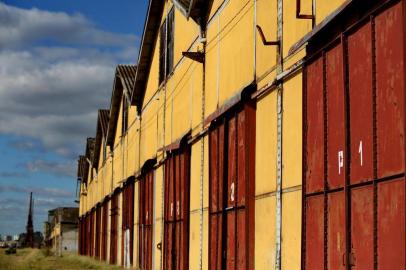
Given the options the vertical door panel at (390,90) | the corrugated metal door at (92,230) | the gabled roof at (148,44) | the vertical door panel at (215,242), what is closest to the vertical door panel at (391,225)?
the vertical door panel at (390,90)

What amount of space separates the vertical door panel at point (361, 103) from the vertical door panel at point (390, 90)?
205 millimetres

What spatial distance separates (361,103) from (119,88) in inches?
1139

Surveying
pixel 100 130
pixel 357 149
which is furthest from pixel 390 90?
pixel 100 130

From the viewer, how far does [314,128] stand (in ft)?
29.2

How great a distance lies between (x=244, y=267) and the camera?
1183 centimetres

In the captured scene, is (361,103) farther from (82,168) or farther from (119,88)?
(82,168)

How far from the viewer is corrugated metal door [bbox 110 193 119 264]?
3544cm

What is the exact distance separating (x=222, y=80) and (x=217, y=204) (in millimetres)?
2475

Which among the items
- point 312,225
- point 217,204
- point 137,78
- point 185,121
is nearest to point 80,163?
point 137,78

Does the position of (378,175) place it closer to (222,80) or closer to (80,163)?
(222,80)

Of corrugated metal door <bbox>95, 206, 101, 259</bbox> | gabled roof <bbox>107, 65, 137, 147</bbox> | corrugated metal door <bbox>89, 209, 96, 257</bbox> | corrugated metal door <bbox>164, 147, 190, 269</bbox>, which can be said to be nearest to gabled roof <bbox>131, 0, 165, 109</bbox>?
gabled roof <bbox>107, 65, 137, 147</bbox>

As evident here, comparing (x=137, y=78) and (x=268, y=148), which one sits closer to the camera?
(x=268, y=148)

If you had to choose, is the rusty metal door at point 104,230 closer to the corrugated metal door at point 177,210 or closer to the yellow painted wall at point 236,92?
the yellow painted wall at point 236,92

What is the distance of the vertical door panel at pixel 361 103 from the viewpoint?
737cm
